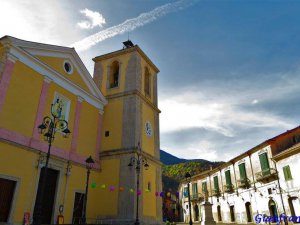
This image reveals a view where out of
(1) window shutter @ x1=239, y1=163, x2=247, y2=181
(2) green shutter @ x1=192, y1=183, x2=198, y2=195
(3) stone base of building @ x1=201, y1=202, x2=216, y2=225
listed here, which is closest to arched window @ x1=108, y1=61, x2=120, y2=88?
(3) stone base of building @ x1=201, y1=202, x2=216, y2=225

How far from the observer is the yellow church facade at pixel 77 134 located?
1266 cm

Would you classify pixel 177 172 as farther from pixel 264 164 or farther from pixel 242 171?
pixel 264 164

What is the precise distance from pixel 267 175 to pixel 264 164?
1353 mm

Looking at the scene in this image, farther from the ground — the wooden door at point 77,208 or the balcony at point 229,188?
the balcony at point 229,188

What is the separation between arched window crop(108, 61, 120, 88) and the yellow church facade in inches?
3.6

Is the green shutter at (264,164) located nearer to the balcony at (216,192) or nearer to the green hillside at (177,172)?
the balcony at (216,192)

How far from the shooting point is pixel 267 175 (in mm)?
22562

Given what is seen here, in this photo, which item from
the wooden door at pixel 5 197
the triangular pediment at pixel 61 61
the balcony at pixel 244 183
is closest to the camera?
the wooden door at pixel 5 197

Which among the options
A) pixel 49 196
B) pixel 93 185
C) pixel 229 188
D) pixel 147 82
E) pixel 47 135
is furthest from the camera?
pixel 229 188

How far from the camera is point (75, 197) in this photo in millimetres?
15609

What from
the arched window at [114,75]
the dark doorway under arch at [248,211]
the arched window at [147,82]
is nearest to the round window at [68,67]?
the arched window at [114,75]

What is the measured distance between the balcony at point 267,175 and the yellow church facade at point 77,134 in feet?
31.3

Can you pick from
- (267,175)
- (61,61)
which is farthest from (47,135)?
(267,175)

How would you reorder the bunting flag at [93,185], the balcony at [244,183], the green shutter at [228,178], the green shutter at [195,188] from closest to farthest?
1. the bunting flag at [93,185]
2. the balcony at [244,183]
3. the green shutter at [228,178]
4. the green shutter at [195,188]
